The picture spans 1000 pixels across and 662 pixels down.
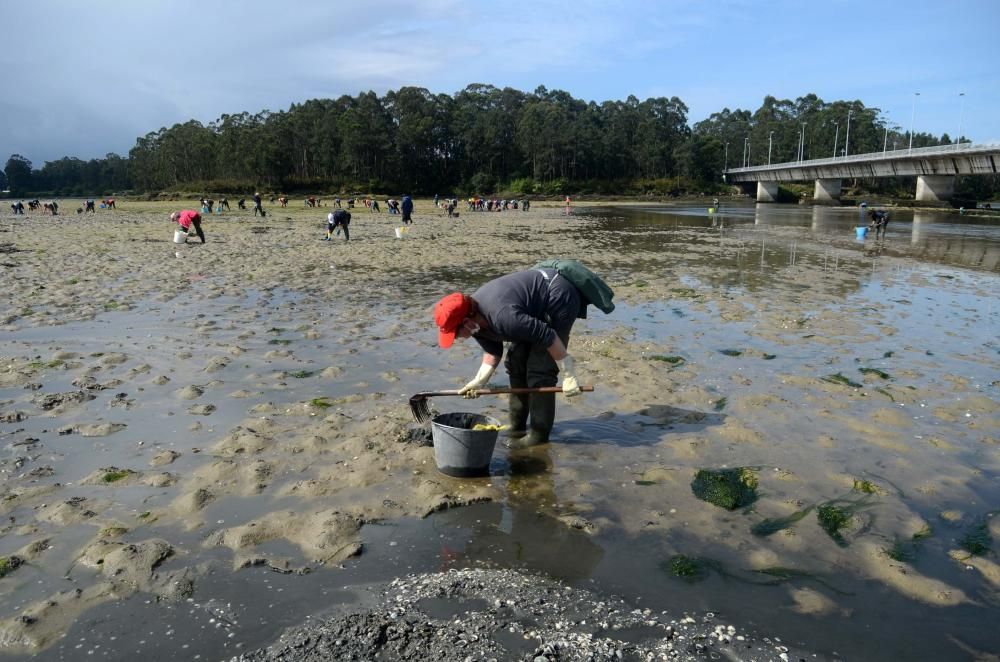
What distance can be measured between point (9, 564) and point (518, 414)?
4.07 meters

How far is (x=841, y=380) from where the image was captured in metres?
7.84

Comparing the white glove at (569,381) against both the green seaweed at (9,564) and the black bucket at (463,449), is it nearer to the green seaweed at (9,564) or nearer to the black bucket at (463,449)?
the black bucket at (463,449)

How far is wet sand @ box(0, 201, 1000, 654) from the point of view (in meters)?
4.20

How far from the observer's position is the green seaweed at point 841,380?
769 centimetres

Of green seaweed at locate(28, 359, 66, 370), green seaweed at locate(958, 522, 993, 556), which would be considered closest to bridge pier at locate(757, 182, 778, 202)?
green seaweed at locate(958, 522, 993, 556)

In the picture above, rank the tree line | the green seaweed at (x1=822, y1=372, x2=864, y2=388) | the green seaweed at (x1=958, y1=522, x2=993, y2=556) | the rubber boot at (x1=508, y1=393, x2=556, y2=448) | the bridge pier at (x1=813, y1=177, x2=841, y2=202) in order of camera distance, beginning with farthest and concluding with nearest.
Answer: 1. the tree line
2. the bridge pier at (x1=813, y1=177, x2=841, y2=202)
3. the green seaweed at (x1=822, y1=372, x2=864, y2=388)
4. the rubber boot at (x1=508, y1=393, x2=556, y2=448)
5. the green seaweed at (x1=958, y1=522, x2=993, y2=556)

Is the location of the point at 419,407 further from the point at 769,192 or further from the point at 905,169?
the point at 769,192

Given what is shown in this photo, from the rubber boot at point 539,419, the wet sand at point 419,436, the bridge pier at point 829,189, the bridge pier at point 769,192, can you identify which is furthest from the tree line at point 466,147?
the rubber boot at point 539,419

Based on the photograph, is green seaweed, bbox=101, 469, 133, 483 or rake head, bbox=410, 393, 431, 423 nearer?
green seaweed, bbox=101, 469, 133, 483

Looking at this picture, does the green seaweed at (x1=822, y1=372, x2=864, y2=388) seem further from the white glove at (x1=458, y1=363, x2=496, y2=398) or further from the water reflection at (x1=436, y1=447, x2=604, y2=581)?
the white glove at (x1=458, y1=363, x2=496, y2=398)

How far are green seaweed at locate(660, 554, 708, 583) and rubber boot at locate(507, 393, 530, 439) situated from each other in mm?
2349

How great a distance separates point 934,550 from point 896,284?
44.9 feet

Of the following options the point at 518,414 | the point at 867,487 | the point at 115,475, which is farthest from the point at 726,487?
the point at 115,475

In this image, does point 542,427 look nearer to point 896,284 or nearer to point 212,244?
point 896,284
